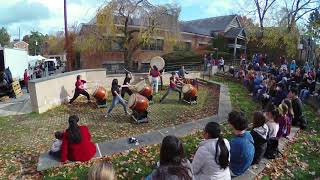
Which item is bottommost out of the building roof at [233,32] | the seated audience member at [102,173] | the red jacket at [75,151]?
the red jacket at [75,151]

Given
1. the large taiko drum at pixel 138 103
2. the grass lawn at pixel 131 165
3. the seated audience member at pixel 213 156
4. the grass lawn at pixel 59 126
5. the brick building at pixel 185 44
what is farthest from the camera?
the brick building at pixel 185 44

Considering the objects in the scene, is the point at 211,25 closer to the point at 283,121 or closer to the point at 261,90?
the point at 261,90

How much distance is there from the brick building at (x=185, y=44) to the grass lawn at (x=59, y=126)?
65.5 ft

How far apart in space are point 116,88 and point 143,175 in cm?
797

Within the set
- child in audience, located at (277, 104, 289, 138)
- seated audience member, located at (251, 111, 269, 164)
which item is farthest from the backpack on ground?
child in audience, located at (277, 104, 289, 138)

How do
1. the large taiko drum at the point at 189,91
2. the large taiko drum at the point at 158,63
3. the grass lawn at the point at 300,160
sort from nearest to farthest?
the grass lawn at the point at 300,160 → the large taiko drum at the point at 189,91 → the large taiko drum at the point at 158,63

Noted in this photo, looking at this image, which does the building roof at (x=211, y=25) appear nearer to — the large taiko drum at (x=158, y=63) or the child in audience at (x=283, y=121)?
the large taiko drum at (x=158, y=63)

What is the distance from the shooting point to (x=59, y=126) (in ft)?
42.2

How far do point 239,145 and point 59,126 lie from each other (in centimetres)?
862

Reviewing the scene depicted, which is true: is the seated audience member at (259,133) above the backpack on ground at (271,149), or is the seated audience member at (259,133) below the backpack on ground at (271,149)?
above

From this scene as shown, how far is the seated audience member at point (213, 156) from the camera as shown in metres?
4.88

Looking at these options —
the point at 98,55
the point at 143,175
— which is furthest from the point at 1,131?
the point at 98,55

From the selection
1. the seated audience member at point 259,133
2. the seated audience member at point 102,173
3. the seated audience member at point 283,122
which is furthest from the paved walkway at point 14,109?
the seated audience member at point 102,173

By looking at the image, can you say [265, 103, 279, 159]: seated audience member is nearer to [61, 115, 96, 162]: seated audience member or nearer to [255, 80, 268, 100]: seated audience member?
[61, 115, 96, 162]: seated audience member
